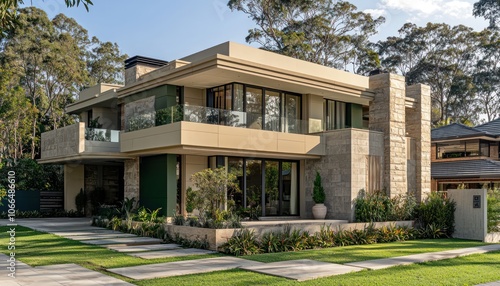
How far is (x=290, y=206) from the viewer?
21250 millimetres

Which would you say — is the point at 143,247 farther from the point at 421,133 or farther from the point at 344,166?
the point at 421,133

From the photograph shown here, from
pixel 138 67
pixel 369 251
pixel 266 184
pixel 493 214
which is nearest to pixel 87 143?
pixel 138 67

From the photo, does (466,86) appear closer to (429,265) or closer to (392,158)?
(392,158)

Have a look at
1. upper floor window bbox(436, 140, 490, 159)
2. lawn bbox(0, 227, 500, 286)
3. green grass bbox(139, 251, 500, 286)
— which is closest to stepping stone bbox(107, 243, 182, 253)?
lawn bbox(0, 227, 500, 286)

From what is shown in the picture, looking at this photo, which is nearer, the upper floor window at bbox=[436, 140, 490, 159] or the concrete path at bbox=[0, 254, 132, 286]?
the concrete path at bbox=[0, 254, 132, 286]

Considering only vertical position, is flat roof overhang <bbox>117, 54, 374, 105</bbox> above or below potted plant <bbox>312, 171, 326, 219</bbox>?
above

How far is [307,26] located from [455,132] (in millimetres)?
13290

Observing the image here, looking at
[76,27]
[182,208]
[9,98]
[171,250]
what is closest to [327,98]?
[182,208]

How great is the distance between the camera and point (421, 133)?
22672mm

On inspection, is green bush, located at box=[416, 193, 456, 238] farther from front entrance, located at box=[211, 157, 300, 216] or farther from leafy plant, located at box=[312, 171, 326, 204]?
front entrance, located at box=[211, 157, 300, 216]

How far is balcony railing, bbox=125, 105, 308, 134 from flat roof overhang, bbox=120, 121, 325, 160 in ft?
1.06

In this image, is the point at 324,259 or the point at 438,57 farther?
the point at 438,57

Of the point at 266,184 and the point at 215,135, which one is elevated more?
the point at 215,135

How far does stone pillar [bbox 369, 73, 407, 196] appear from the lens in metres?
20.9
